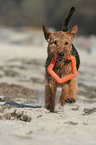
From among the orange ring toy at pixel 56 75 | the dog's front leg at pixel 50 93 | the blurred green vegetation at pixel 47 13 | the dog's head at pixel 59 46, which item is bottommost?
the dog's front leg at pixel 50 93

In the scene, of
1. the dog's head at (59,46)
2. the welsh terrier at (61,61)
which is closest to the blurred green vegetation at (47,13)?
the welsh terrier at (61,61)

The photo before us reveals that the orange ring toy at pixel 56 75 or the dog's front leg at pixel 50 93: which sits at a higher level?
the orange ring toy at pixel 56 75

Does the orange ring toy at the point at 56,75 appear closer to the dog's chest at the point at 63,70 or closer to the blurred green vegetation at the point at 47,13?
the dog's chest at the point at 63,70

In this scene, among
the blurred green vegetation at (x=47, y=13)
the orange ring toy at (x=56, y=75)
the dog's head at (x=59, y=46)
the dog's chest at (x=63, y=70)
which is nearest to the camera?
the dog's head at (x=59, y=46)

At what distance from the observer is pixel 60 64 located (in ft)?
15.6

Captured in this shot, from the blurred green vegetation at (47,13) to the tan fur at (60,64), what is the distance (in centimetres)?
2015

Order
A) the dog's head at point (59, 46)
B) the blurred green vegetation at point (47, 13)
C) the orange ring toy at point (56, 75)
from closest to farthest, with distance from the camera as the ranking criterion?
the dog's head at point (59, 46), the orange ring toy at point (56, 75), the blurred green vegetation at point (47, 13)

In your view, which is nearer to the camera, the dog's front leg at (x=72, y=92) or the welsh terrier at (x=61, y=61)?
the welsh terrier at (x=61, y=61)

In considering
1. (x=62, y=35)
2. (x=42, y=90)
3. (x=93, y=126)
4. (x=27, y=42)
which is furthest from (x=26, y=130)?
(x=27, y=42)

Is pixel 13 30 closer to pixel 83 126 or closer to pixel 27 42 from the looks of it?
pixel 27 42

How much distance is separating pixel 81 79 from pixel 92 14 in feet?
57.8

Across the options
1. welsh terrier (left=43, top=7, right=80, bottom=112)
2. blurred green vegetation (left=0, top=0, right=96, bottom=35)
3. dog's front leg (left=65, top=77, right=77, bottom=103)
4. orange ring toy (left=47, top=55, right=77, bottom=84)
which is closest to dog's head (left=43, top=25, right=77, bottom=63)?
welsh terrier (left=43, top=7, right=80, bottom=112)

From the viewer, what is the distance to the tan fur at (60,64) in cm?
452

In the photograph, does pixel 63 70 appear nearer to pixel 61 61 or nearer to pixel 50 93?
pixel 61 61
